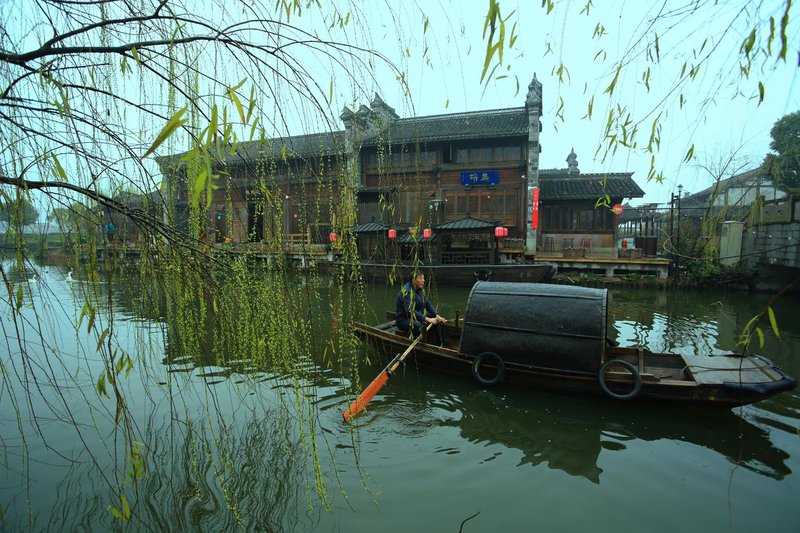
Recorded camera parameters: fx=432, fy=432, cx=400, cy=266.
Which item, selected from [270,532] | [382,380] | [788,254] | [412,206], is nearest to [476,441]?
[382,380]

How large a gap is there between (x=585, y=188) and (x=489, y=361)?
49.5ft

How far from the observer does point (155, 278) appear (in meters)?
2.23

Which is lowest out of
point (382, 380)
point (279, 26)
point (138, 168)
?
point (382, 380)

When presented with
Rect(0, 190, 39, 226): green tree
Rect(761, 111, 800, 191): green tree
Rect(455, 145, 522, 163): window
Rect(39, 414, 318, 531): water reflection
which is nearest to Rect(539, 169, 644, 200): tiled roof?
Rect(455, 145, 522, 163): window

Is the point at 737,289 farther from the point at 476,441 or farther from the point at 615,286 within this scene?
the point at 476,441

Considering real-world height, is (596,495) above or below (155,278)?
below

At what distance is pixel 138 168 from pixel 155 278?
1.83 ft

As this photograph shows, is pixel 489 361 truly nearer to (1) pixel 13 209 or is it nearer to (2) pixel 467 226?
(1) pixel 13 209

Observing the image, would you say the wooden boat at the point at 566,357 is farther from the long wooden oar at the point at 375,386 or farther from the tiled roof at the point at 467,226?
the tiled roof at the point at 467,226

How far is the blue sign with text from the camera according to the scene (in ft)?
A: 61.1

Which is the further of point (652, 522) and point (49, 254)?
point (652, 522)

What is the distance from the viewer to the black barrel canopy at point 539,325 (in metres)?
5.20

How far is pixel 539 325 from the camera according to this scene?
17.8 feet

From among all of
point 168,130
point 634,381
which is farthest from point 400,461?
point 168,130
